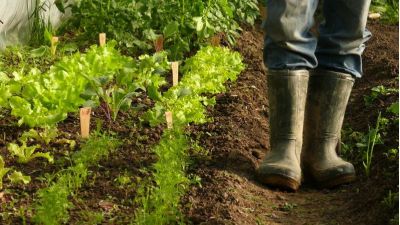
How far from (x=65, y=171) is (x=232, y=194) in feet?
2.14

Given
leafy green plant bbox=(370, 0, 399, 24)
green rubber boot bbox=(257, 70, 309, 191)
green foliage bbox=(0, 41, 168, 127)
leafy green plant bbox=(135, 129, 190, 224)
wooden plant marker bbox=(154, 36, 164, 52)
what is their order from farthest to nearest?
leafy green plant bbox=(370, 0, 399, 24) < wooden plant marker bbox=(154, 36, 164, 52) < green foliage bbox=(0, 41, 168, 127) < green rubber boot bbox=(257, 70, 309, 191) < leafy green plant bbox=(135, 129, 190, 224)

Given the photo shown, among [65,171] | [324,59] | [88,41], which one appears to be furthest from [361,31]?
[88,41]

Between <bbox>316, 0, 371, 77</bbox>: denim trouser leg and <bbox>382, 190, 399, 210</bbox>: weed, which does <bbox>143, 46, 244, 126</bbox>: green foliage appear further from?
<bbox>382, 190, 399, 210</bbox>: weed

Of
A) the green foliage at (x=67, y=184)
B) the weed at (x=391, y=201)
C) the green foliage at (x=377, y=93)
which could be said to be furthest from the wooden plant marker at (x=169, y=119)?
the green foliage at (x=377, y=93)

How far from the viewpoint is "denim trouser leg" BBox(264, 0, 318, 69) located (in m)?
3.50

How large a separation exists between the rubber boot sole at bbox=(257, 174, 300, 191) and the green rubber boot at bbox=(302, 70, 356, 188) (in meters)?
0.15

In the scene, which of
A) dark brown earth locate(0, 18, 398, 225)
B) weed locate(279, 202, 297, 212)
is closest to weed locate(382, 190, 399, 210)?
dark brown earth locate(0, 18, 398, 225)

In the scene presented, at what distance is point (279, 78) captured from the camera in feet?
11.9

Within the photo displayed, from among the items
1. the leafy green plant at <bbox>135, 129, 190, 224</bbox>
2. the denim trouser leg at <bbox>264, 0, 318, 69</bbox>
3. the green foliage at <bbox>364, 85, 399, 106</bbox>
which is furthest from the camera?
the green foliage at <bbox>364, 85, 399, 106</bbox>

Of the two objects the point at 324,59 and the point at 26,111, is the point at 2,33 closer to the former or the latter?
the point at 26,111

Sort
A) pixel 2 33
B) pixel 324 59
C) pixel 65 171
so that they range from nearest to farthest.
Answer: pixel 65 171, pixel 324 59, pixel 2 33

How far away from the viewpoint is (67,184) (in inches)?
130

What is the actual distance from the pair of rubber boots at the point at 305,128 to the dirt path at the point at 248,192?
0.07 metres

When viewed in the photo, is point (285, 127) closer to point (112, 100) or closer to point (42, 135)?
point (112, 100)
